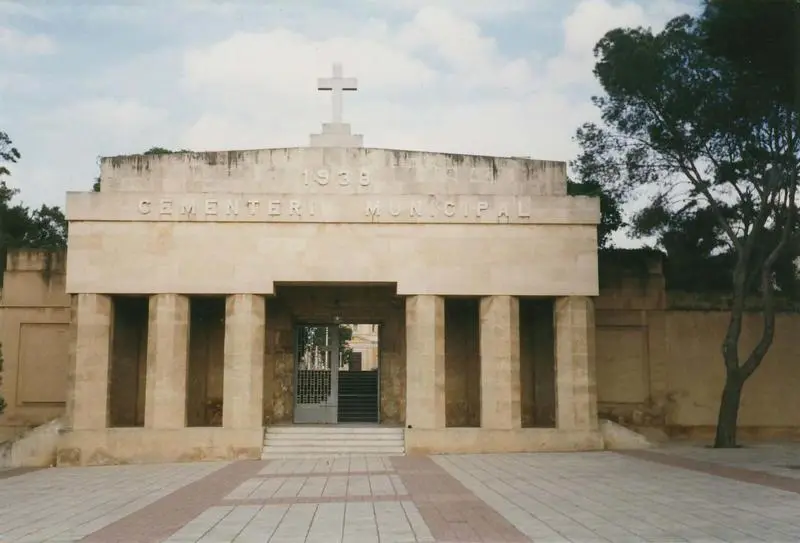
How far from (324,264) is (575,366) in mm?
6652

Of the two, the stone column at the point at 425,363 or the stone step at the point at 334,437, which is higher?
the stone column at the point at 425,363

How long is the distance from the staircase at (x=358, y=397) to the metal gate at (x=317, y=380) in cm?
71

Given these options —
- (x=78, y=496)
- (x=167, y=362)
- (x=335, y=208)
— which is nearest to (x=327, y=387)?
(x=167, y=362)

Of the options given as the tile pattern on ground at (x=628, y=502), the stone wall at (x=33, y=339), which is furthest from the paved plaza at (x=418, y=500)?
the stone wall at (x=33, y=339)

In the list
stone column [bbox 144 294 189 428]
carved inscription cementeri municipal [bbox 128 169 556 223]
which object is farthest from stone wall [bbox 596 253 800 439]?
stone column [bbox 144 294 189 428]

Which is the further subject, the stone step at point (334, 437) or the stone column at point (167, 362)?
the stone step at point (334, 437)

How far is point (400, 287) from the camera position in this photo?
20.9 m

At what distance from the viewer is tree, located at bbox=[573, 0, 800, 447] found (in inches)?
794

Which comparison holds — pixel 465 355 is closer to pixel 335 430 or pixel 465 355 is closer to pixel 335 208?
pixel 335 430

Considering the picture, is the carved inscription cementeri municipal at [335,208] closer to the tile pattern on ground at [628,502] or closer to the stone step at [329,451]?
the stone step at [329,451]

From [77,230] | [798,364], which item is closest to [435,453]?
[77,230]

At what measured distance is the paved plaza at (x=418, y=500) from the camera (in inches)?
381

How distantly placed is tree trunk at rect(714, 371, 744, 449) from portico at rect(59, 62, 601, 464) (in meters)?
3.40

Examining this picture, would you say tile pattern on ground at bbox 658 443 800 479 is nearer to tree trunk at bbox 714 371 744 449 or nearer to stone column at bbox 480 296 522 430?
tree trunk at bbox 714 371 744 449
